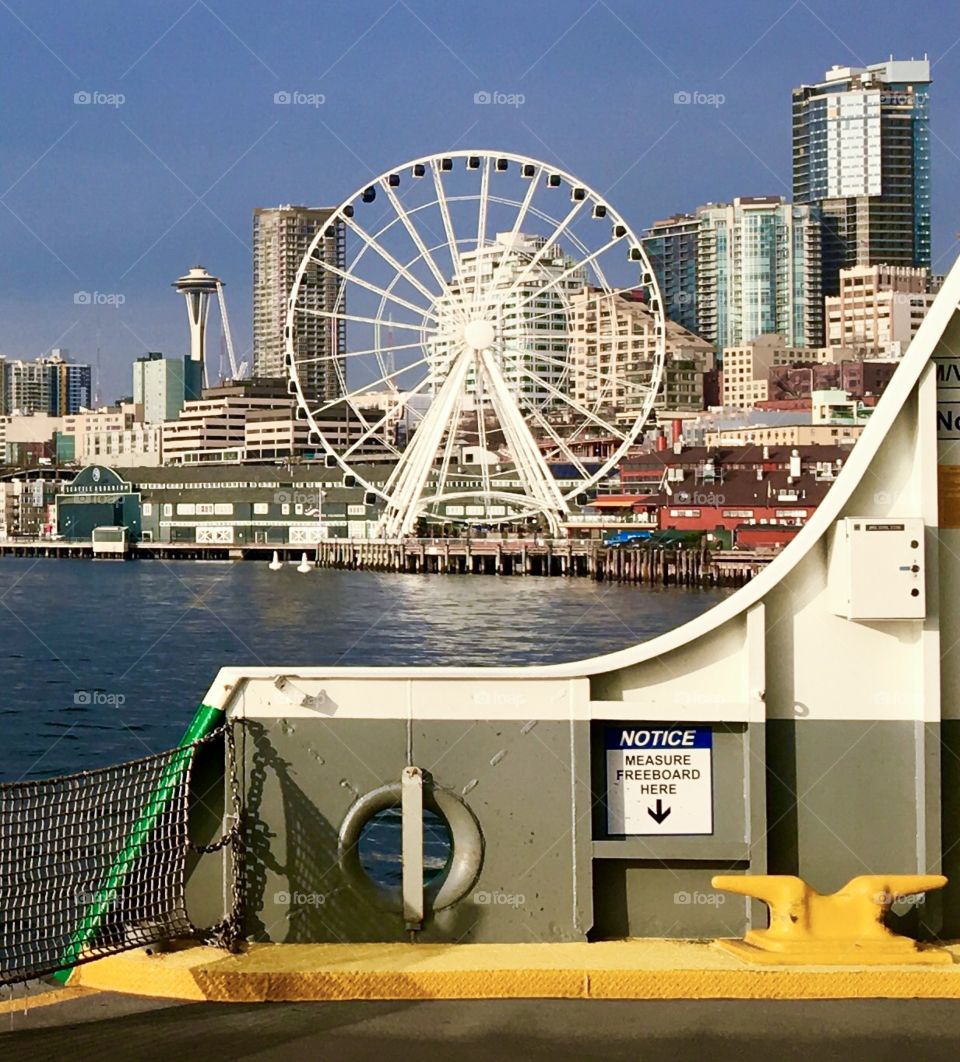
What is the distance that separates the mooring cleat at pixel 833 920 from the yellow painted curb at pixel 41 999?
2294mm

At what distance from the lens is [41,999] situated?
592cm

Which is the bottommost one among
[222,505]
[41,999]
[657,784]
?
[41,999]

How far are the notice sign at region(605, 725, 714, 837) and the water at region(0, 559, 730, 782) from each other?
76.4 ft

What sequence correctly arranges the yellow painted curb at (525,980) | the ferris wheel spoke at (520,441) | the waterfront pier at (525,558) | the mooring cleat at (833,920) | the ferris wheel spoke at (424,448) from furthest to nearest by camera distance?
the waterfront pier at (525,558)
the ferris wheel spoke at (424,448)
the ferris wheel spoke at (520,441)
the mooring cleat at (833,920)
the yellow painted curb at (525,980)

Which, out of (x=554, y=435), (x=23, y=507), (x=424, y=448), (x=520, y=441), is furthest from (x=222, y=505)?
(x=554, y=435)

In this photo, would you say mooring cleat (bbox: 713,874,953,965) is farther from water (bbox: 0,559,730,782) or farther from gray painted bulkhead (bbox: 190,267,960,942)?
water (bbox: 0,559,730,782)

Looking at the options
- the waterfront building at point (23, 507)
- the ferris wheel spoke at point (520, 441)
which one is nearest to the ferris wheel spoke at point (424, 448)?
the ferris wheel spoke at point (520, 441)

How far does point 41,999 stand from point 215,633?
190ft

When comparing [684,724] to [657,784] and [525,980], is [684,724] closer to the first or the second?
[657,784]

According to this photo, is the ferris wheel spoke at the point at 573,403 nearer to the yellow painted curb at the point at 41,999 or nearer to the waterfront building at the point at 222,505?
the waterfront building at the point at 222,505

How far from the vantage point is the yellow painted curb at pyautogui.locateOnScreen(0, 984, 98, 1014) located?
229 inches

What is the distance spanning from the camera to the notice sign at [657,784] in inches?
259

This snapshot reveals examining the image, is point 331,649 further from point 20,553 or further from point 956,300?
point 20,553

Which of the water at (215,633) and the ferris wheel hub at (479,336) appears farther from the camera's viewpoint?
the ferris wheel hub at (479,336)
